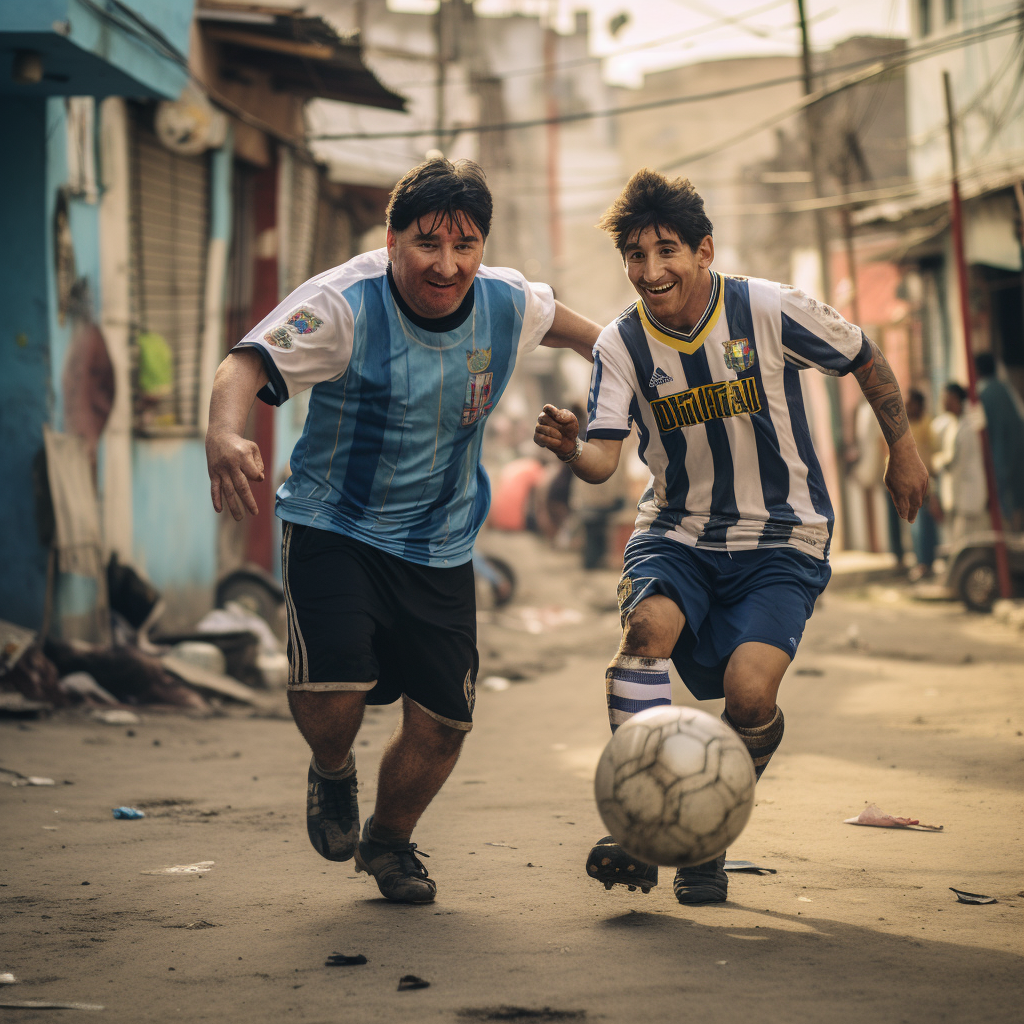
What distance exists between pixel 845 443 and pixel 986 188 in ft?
22.8

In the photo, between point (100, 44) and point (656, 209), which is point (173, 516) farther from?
A: point (656, 209)

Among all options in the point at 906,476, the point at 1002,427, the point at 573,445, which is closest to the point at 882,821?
the point at 906,476

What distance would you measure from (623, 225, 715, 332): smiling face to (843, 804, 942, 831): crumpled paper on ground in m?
1.98

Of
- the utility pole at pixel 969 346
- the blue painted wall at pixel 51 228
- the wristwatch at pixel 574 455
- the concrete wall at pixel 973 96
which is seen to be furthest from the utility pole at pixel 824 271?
the wristwatch at pixel 574 455

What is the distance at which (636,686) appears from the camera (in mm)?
3689

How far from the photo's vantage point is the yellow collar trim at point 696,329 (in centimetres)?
391

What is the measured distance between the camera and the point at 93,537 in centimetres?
837

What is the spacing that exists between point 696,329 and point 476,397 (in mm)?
708

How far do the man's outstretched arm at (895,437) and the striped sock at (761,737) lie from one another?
2.56 ft

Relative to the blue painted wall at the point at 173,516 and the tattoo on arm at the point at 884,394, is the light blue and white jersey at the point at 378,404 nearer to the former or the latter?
the tattoo on arm at the point at 884,394

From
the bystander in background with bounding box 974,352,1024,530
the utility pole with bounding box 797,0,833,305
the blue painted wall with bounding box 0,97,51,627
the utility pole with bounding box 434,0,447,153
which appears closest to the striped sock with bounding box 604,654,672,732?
the blue painted wall with bounding box 0,97,51,627

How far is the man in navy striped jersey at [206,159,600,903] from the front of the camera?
12.0ft

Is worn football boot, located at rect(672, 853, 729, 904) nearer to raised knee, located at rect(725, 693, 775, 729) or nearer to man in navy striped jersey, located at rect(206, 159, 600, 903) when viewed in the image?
raised knee, located at rect(725, 693, 775, 729)

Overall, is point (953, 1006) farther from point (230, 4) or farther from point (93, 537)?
point (230, 4)
